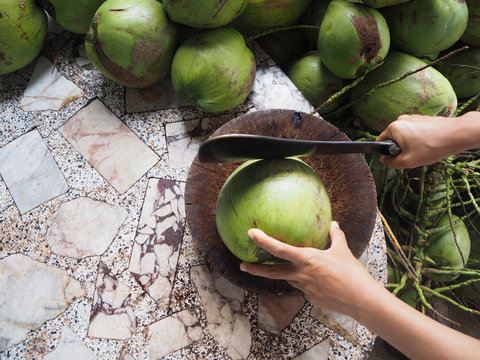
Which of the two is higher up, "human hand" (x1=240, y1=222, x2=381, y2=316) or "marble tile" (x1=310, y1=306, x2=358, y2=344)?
"human hand" (x1=240, y1=222, x2=381, y2=316)

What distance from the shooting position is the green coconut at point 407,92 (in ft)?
4.06

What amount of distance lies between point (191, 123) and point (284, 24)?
0.47m

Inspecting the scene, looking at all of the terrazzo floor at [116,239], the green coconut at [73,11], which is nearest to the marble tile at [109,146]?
the terrazzo floor at [116,239]

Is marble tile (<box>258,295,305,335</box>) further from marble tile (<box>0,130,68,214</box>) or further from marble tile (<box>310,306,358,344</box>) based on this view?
marble tile (<box>0,130,68,214</box>)

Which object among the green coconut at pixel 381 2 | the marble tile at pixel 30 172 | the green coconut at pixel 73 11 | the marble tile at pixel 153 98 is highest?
the green coconut at pixel 381 2

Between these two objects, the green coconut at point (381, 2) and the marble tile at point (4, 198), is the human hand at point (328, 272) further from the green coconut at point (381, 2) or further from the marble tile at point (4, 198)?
the marble tile at point (4, 198)

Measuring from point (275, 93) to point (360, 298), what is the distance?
73 cm

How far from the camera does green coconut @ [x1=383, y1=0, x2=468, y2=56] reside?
1.22m

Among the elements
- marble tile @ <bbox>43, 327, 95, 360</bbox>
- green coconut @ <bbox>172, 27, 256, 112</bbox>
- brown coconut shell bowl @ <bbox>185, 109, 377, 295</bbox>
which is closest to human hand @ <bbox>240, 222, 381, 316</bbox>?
brown coconut shell bowl @ <bbox>185, 109, 377, 295</bbox>

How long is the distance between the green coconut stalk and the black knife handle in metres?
0.71

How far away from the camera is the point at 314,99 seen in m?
1.42

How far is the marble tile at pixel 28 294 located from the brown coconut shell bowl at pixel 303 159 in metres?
0.42

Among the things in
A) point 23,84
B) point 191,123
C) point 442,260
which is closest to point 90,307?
point 191,123

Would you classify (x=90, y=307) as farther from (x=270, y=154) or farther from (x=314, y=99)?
(x=314, y=99)
